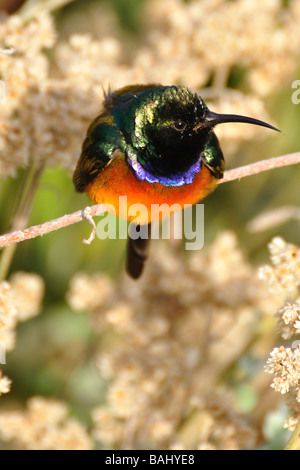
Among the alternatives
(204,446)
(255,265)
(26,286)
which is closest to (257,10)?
(255,265)

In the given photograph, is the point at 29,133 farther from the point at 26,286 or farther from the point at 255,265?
the point at 255,265

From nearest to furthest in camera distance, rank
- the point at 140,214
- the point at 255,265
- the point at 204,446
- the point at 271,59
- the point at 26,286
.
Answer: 1. the point at 204,446
2. the point at 140,214
3. the point at 26,286
4. the point at 271,59
5. the point at 255,265

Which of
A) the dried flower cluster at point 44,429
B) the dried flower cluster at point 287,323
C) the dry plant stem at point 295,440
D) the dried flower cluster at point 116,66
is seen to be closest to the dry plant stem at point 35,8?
the dried flower cluster at point 116,66

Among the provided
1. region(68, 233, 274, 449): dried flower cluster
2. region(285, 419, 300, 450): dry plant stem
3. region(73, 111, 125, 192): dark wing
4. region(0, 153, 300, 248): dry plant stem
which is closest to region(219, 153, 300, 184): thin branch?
region(0, 153, 300, 248): dry plant stem

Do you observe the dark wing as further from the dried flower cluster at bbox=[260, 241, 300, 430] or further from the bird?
the dried flower cluster at bbox=[260, 241, 300, 430]

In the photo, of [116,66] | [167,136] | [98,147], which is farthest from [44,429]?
[116,66]

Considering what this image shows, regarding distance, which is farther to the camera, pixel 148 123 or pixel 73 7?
pixel 73 7

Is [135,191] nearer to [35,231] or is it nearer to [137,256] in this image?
[137,256]
